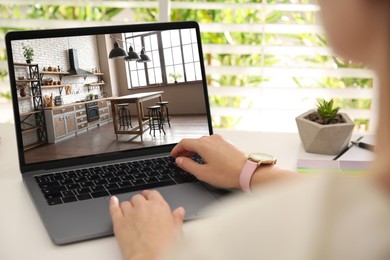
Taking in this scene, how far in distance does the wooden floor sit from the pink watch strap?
0.26m

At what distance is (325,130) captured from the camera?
1049mm

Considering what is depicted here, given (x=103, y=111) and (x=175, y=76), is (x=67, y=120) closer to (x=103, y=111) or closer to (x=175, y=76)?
(x=103, y=111)

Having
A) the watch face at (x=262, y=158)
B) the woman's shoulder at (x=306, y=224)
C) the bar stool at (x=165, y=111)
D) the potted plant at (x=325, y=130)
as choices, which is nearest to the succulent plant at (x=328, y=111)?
the potted plant at (x=325, y=130)

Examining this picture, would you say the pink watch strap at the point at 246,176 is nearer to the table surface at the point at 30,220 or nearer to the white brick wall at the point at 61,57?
the table surface at the point at 30,220

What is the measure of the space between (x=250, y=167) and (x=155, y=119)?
1.10 feet

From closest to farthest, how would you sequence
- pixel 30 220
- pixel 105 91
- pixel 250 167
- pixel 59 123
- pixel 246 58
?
pixel 30 220 → pixel 250 167 → pixel 59 123 → pixel 105 91 → pixel 246 58

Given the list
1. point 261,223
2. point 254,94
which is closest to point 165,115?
point 261,223

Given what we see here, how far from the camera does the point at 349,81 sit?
2557mm

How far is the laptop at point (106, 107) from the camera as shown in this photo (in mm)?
891

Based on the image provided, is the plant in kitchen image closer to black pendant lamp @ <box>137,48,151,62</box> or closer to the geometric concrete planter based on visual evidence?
black pendant lamp @ <box>137,48,151,62</box>

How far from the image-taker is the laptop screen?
3.23ft

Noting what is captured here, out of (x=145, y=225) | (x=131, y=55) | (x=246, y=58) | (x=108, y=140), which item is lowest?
(x=145, y=225)

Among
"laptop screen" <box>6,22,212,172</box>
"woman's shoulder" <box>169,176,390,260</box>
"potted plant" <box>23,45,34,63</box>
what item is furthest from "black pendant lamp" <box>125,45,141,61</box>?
"woman's shoulder" <box>169,176,390,260</box>

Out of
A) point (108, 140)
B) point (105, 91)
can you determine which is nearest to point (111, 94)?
point (105, 91)
